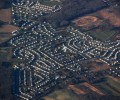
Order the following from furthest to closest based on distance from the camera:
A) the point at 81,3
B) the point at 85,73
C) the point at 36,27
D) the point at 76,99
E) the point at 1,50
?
the point at 81,3 < the point at 36,27 < the point at 1,50 < the point at 85,73 < the point at 76,99

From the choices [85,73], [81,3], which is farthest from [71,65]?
[81,3]

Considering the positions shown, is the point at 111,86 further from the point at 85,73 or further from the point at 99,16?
Result: the point at 99,16

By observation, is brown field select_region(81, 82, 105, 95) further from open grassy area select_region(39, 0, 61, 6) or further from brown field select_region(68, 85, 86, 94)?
open grassy area select_region(39, 0, 61, 6)

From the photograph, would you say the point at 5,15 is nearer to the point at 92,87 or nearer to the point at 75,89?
the point at 75,89

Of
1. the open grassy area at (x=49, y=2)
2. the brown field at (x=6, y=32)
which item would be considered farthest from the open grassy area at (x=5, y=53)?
the open grassy area at (x=49, y=2)

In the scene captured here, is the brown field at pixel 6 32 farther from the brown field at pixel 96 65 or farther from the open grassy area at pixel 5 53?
the brown field at pixel 96 65
